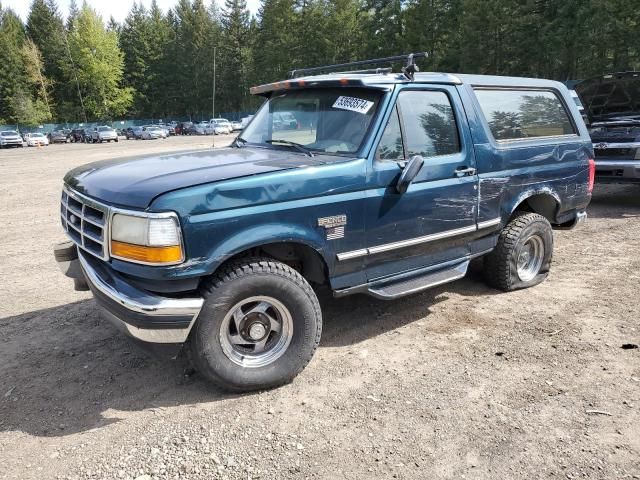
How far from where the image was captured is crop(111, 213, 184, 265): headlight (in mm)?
Answer: 2977

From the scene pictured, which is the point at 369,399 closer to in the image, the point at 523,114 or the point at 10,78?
the point at 523,114

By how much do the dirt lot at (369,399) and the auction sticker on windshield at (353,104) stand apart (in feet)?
6.06

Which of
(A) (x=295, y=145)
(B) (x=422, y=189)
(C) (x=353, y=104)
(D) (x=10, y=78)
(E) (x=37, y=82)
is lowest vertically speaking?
(B) (x=422, y=189)

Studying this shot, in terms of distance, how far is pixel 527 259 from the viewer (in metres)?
5.45

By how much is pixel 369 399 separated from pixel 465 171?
2.08 m

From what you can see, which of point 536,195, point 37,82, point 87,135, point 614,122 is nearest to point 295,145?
point 536,195

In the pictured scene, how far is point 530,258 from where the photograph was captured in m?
5.48

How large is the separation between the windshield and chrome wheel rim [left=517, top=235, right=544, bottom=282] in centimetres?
242

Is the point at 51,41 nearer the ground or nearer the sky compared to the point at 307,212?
nearer the sky

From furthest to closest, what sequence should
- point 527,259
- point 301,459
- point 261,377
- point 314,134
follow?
point 527,259 → point 314,134 → point 261,377 → point 301,459

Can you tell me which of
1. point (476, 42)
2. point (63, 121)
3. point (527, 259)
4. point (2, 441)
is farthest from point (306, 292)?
point (63, 121)

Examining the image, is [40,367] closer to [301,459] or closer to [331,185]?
[301,459]

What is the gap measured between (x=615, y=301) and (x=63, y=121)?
83281mm

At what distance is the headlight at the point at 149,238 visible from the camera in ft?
9.77
